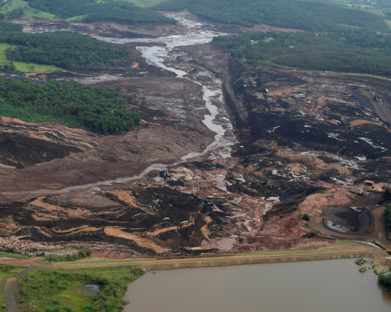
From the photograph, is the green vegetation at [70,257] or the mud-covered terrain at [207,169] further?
the mud-covered terrain at [207,169]

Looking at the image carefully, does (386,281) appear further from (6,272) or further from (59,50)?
(59,50)

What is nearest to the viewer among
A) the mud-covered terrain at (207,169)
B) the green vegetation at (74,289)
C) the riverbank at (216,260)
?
the green vegetation at (74,289)

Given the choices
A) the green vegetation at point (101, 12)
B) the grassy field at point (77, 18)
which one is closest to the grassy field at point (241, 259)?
the green vegetation at point (101, 12)

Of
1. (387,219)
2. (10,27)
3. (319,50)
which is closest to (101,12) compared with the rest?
(10,27)

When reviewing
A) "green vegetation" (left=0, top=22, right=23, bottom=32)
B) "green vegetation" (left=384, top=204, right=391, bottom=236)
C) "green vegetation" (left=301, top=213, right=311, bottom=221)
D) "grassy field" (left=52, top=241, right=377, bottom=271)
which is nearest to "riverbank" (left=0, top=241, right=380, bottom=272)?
"grassy field" (left=52, top=241, right=377, bottom=271)

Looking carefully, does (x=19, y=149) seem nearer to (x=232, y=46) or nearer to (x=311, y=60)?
(x=311, y=60)

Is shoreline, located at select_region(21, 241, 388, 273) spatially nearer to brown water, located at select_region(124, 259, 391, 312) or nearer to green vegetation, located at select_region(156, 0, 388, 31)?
brown water, located at select_region(124, 259, 391, 312)

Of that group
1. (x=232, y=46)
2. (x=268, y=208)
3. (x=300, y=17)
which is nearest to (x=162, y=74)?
(x=232, y=46)

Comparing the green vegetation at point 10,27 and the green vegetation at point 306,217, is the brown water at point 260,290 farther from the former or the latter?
the green vegetation at point 10,27
